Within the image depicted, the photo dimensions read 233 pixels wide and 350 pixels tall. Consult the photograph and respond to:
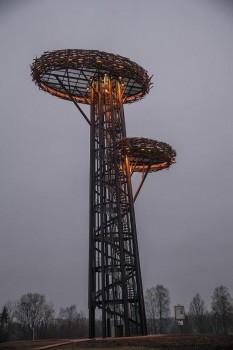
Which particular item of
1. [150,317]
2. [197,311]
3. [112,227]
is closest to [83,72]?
[112,227]

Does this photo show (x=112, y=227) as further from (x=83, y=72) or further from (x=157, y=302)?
(x=157, y=302)

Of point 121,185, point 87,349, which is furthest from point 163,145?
point 87,349

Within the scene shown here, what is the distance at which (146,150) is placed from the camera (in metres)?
26.7

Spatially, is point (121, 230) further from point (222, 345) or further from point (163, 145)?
point (222, 345)

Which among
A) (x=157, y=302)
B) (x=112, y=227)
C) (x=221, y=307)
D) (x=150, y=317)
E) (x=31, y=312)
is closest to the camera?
(x=112, y=227)

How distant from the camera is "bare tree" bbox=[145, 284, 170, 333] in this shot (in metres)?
63.6

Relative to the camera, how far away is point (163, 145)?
2664 centimetres

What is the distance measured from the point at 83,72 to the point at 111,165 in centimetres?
798

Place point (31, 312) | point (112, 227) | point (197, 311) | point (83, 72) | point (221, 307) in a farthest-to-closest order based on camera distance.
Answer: point (31, 312)
point (197, 311)
point (221, 307)
point (83, 72)
point (112, 227)

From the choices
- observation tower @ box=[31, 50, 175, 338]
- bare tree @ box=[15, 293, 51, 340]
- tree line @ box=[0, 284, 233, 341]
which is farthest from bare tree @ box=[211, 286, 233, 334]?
observation tower @ box=[31, 50, 175, 338]

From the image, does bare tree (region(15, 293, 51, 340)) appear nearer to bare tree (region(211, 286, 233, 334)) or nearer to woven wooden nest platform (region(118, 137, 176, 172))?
bare tree (region(211, 286, 233, 334))

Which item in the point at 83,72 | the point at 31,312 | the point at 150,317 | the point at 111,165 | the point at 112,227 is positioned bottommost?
the point at 150,317

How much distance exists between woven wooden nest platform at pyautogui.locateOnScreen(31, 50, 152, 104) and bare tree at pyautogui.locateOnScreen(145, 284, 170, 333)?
42.6m

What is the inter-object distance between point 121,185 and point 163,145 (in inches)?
176
